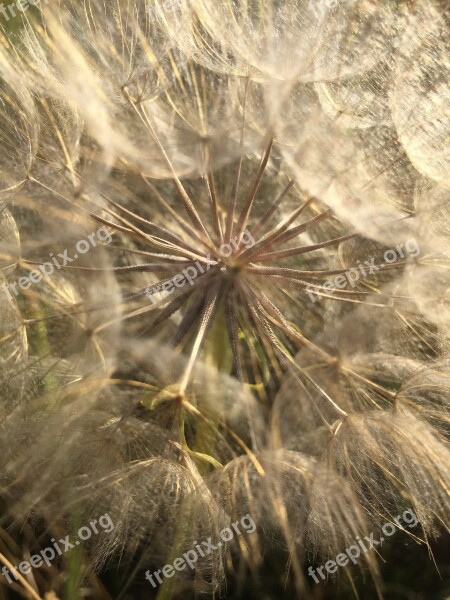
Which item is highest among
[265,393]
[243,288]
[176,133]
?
[176,133]

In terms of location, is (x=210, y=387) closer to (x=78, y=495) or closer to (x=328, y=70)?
(x=78, y=495)

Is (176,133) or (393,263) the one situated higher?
(176,133)

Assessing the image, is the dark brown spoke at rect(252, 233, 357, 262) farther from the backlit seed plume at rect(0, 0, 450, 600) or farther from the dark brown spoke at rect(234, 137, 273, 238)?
the dark brown spoke at rect(234, 137, 273, 238)

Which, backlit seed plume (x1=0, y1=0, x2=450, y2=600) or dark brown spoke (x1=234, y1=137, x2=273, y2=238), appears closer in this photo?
backlit seed plume (x1=0, y1=0, x2=450, y2=600)

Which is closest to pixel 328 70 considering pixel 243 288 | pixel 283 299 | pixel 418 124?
pixel 418 124

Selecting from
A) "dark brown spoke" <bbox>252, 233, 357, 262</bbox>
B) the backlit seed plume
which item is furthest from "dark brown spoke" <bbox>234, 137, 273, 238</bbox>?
"dark brown spoke" <bbox>252, 233, 357, 262</bbox>

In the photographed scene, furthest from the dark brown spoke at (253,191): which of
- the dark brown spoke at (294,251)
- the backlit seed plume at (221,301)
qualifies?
the dark brown spoke at (294,251)

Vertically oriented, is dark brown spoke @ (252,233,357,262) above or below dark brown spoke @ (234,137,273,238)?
below

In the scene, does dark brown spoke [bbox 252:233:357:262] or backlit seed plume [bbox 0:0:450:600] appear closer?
backlit seed plume [bbox 0:0:450:600]
